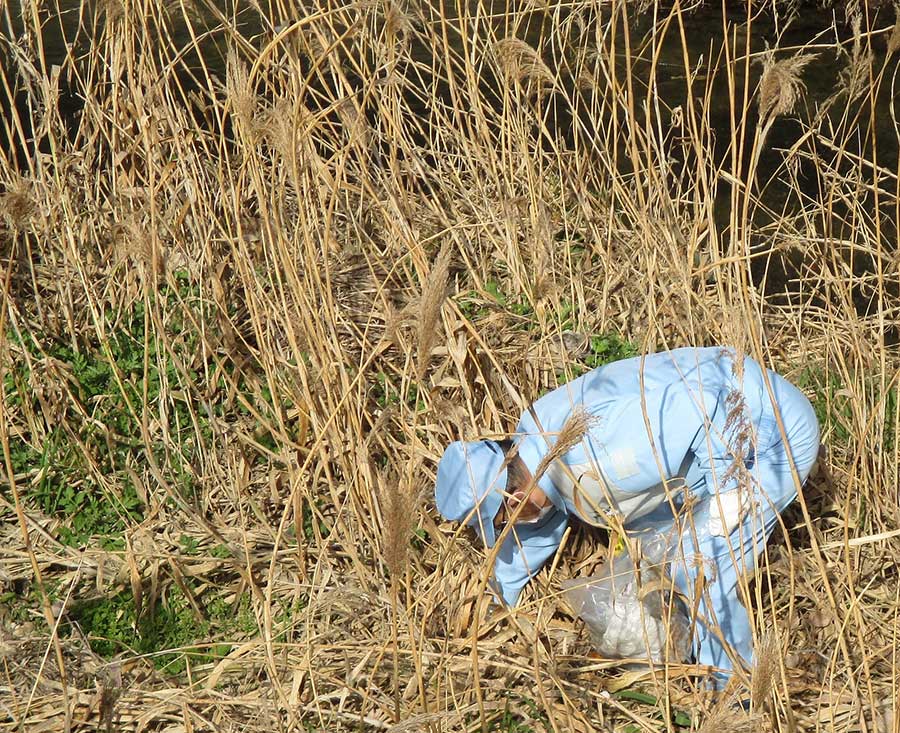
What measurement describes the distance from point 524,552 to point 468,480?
28 cm

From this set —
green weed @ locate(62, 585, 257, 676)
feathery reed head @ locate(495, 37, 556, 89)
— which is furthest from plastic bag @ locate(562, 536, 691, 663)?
feathery reed head @ locate(495, 37, 556, 89)

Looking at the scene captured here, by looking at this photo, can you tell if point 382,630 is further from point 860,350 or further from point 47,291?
point 47,291

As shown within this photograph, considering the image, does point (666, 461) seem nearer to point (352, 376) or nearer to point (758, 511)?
point (758, 511)

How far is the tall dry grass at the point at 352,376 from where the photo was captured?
6.90 ft

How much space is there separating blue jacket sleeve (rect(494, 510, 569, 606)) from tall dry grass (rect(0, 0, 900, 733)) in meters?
0.06

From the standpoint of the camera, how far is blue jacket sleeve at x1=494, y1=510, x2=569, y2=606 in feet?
8.04

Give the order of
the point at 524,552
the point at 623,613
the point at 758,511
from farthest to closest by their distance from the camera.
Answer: the point at 524,552 → the point at 623,613 → the point at 758,511

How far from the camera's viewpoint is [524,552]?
2.45 metres

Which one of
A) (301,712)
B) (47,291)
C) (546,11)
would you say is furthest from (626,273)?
(47,291)

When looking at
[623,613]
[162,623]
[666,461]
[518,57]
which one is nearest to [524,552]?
[623,613]

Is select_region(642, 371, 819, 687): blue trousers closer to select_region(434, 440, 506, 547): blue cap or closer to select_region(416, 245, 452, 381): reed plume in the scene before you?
select_region(434, 440, 506, 547): blue cap

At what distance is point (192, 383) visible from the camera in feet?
8.65

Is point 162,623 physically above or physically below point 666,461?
below

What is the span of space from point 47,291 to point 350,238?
91 centimetres
